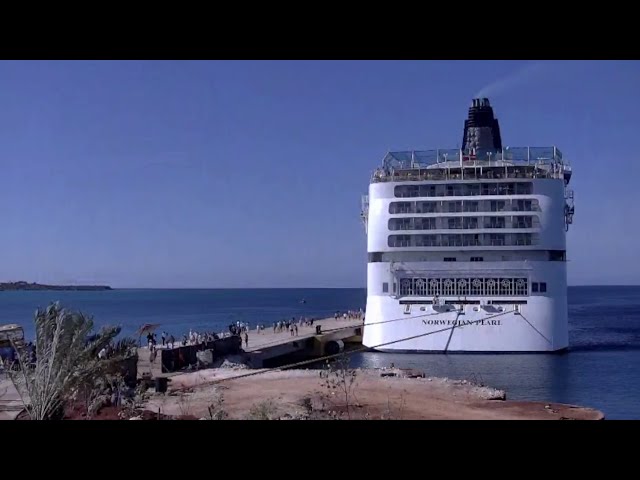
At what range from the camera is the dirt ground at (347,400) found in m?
14.0

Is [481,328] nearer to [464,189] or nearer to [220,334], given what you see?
[464,189]

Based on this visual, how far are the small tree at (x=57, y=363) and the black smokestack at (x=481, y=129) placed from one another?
2596cm

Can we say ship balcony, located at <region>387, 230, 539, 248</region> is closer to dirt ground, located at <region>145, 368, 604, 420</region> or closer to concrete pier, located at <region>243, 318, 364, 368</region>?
concrete pier, located at <region>243, 318, 364, 368</region>

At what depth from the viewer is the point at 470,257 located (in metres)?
26.7

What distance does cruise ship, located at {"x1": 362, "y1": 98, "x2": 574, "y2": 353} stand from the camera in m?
25.7

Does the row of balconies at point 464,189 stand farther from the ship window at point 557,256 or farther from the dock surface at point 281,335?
the dock surface at point 281,335

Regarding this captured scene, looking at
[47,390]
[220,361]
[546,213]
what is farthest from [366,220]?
[47,390]

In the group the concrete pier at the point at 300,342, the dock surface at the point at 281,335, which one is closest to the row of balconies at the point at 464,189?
the concrete pier at the point at 300,342

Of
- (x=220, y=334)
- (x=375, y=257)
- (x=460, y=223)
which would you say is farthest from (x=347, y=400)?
(x=220, y=334)

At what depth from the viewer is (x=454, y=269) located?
86.8ft
